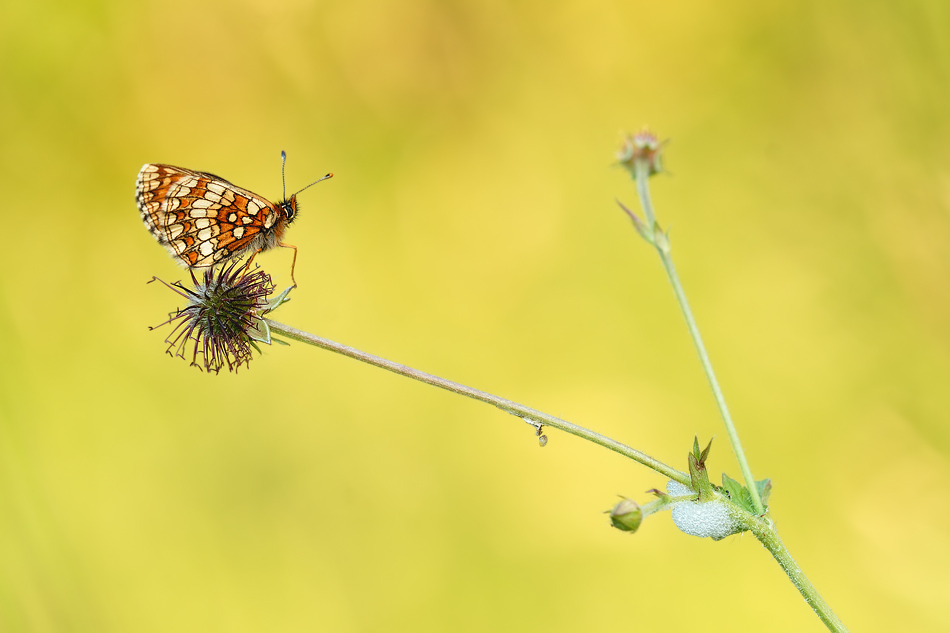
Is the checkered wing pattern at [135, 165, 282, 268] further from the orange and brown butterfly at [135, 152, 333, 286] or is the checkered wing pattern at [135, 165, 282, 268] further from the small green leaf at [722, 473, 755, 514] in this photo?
the small green leaf at [722, 473, 755, 514]

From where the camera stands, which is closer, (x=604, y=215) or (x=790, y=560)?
(x=790, y=560)

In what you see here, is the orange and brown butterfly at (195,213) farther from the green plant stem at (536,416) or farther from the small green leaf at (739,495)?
the small green leaf at (739,495)

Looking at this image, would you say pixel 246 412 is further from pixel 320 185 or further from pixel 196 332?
pixel 196 332

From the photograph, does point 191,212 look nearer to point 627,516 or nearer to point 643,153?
point 643,153

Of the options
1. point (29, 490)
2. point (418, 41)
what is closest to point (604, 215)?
point (418, 41)

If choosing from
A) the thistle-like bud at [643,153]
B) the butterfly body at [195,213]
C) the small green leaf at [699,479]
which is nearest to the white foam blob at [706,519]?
the small green leaf at [699,479]

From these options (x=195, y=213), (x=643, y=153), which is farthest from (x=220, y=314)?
(x=643, y=153)

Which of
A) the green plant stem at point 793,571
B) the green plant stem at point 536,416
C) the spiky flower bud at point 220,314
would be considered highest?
the spiky flower bud at point 220,314
